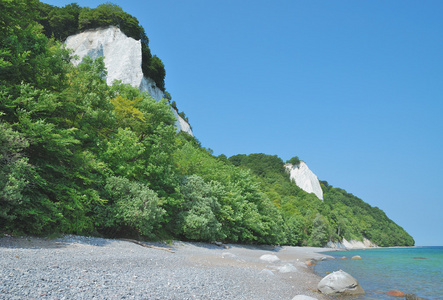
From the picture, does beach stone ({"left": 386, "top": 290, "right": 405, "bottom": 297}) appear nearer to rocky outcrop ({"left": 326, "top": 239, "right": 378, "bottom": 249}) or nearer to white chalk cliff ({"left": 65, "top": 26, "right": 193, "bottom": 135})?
white chalk cliff ({"left": 65, "top": 26, "right": 193, "bottom": 135})

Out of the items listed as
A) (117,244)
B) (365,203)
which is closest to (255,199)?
(117,244)

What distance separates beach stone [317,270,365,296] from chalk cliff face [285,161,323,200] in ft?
381

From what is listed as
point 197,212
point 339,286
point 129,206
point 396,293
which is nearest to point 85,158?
point 129,206

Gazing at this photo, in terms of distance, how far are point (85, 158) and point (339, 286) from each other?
52.6 feet

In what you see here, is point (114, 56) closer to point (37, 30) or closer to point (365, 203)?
point (37, 30)

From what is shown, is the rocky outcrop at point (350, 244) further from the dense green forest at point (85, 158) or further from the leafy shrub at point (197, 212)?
the leafy shrub at point (197, 212)

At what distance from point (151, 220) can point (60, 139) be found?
8.98m

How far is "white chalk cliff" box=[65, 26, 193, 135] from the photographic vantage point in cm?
5253

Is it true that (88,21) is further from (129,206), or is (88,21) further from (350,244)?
(350,244)

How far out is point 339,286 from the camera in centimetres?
1355

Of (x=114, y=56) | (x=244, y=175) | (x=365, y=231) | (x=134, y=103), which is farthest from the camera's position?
(x=365, y=231)

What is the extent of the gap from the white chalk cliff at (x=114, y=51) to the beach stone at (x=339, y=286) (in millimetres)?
46714

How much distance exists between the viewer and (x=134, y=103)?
1030 inches

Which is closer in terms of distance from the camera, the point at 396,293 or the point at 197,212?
the point at 396,293
